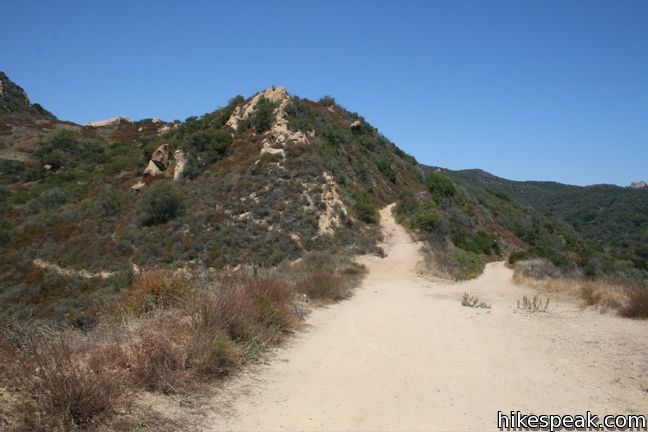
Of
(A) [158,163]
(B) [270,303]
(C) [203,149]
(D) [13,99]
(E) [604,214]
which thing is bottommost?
(B) [270,303]

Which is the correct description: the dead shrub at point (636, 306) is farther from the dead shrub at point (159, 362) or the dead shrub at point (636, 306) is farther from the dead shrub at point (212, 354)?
the dead shrub at point (159, 362)

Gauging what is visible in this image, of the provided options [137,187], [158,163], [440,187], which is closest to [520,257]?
[440,187]

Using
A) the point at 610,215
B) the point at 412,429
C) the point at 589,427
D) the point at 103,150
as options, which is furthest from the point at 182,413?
the point at 610,215

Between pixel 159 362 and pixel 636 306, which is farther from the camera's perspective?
pixel 636 306

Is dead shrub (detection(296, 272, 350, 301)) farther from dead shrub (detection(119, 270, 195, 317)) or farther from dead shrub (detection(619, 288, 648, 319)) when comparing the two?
dead shrub (detection(619, 288, 648, 319))

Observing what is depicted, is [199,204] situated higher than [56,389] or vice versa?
[199,204]

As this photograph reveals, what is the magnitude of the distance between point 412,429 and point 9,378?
3737mm

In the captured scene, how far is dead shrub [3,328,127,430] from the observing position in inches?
144

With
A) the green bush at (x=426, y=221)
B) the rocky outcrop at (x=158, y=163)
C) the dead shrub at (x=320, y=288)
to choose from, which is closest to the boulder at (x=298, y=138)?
the rocky outcrop at (x=158, y=163)

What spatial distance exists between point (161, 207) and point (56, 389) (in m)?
24.0

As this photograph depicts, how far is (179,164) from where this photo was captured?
32.8 meters

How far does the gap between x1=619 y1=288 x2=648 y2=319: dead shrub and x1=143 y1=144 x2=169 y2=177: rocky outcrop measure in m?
31.4

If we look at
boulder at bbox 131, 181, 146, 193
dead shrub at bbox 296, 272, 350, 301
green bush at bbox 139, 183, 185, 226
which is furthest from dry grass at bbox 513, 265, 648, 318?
boulder at bbox 131, 181, 146, 193

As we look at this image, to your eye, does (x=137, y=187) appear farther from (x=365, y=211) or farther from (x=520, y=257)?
(x=520, y=257)
